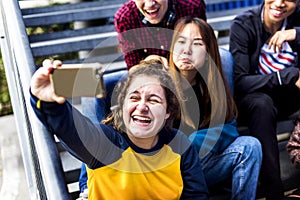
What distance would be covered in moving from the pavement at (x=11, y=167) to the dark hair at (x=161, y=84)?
1.53 metres

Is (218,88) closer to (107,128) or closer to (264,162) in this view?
(264,162)

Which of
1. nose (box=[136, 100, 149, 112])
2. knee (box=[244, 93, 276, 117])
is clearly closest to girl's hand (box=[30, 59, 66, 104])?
nose (box=[136, 100, 149, 112])

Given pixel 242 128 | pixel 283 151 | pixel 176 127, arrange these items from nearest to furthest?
pixel 176 127
pixel 242 128
pixel 283 151

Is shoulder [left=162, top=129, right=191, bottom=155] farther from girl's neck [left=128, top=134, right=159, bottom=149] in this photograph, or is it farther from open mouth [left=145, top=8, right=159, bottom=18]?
open mouth [left=145, top=8, right=159, bottom=18]

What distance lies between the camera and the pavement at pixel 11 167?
3.43 m

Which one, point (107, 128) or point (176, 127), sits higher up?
point (107, 128)

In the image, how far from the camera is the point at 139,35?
288 centimetres

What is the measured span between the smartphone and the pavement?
217 cm

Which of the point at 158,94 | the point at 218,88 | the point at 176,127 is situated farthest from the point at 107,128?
the point at 218,88

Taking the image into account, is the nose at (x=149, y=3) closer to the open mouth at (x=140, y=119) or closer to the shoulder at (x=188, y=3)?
the shoulder at (x=188, y=3)

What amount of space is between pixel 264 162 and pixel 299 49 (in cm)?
74

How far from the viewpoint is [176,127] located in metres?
2.43

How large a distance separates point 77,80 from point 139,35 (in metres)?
1.56

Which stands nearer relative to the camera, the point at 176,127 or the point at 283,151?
the point at 176,127
